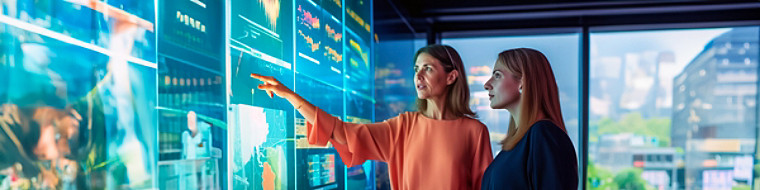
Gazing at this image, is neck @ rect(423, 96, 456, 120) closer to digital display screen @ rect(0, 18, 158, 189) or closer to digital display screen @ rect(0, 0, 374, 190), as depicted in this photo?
digital display screen @ rect(0, 0, 374, 190)

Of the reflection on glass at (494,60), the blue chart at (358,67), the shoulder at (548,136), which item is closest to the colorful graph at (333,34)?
the blue chart at (358,67)

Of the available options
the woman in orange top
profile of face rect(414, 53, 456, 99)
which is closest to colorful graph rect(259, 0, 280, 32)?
the woman in orange top

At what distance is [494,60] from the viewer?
226 inches

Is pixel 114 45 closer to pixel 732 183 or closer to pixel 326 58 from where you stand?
pixel 326 58

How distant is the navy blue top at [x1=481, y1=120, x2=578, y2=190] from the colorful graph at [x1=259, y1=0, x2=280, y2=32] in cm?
78

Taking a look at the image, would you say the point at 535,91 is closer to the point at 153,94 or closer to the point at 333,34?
the point at 153,94

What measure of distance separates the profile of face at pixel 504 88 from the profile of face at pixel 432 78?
36 cm

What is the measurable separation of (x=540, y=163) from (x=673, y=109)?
4549mm

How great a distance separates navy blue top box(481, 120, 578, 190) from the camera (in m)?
1.54

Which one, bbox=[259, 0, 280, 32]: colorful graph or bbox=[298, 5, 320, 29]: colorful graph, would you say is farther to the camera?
bbox=[298, 5, 320, 29]: colorful graph

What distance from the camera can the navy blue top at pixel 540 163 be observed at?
154cm

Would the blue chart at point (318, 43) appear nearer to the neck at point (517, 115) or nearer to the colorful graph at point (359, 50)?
the colorful graph at point (359, 50)

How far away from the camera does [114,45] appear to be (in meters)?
1.18

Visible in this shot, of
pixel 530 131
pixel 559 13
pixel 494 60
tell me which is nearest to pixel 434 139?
pixel 530 131
